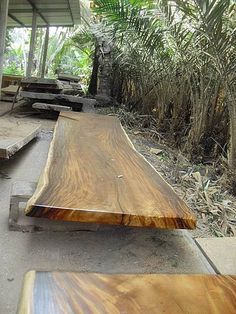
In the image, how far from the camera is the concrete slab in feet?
4.97

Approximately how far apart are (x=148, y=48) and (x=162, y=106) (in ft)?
2.82

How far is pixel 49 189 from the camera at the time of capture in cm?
150

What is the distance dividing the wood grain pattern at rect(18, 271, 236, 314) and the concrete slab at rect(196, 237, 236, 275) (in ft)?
1.94

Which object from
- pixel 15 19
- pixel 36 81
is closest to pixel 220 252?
pixel 36 81

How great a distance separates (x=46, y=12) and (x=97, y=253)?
9.45m

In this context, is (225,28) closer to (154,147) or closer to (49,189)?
(154,147)

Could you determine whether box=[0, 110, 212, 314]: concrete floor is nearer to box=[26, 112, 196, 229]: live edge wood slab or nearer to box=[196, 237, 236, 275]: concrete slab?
box=[196, 237, 236, 275]: concrete slab

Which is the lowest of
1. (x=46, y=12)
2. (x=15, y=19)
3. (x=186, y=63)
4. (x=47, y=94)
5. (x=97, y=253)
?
(x=97, y=253)

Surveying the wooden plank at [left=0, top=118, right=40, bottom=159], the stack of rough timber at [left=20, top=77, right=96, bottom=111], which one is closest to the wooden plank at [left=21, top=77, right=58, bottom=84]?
the stack of rough timber at [left=20, top=77, right=96, bottom=111]

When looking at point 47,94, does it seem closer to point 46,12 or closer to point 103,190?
point 103,190

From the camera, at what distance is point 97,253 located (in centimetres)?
155

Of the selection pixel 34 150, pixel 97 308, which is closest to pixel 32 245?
pixel 97 308

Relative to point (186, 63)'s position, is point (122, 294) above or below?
below

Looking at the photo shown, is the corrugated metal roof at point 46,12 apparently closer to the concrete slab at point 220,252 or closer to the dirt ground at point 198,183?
the dirt ground at point 198,183
